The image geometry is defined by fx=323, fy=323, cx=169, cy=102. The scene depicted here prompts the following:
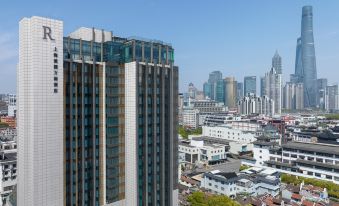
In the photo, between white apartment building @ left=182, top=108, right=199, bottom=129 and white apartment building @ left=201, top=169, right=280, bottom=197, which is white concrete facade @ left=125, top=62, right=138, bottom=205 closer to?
white apartment building @ left=201, top=169, right=280, bottom=197

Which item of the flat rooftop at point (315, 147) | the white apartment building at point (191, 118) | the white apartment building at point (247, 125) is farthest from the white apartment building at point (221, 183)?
the white apartment building at point (191, 118)

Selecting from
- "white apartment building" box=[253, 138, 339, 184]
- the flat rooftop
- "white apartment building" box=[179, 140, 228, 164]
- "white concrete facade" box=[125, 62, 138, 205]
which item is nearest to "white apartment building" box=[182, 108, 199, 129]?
"white apartment building" box=[179, 140, 228, 164]

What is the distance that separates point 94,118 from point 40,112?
6.91m

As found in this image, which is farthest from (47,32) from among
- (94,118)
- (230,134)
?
(230,134)

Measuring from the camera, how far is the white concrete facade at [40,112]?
31984 mm

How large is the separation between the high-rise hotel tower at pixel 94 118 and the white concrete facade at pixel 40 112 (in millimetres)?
98

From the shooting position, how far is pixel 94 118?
37.8 metres

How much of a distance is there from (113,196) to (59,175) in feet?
27.1

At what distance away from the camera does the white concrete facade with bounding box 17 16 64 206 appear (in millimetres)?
31984

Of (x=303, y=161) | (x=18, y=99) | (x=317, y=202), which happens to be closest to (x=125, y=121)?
(x=18, y=99)

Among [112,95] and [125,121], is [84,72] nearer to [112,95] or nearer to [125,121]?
[112,95]

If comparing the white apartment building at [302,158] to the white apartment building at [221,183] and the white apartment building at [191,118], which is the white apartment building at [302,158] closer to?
the white apartment building at [221,183]

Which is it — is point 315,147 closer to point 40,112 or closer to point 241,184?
point 241,184

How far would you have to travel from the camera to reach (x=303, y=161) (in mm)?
76875
